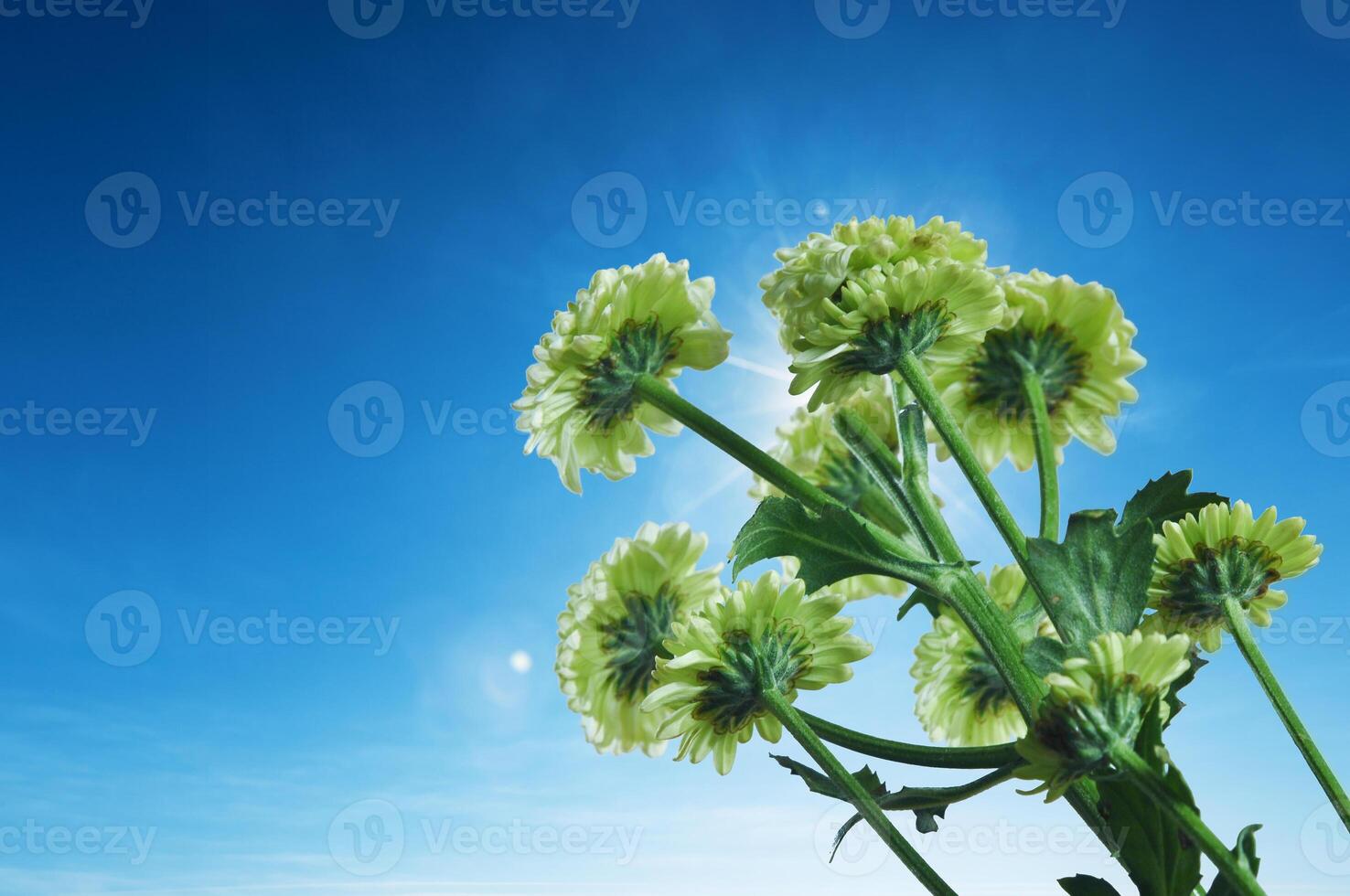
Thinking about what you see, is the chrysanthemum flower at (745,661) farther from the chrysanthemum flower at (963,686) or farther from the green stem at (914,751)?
the chrysanthemum flower at (963,686)

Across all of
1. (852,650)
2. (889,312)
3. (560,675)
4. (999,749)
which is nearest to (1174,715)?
(999,749)

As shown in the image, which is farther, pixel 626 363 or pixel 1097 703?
pixel 626 363

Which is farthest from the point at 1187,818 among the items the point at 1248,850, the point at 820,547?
the point at 820,547

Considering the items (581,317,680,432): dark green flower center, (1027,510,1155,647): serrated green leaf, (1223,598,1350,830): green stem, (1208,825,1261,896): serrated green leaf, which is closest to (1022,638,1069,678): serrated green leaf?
(1027,510,1155,647): serrated green leaf

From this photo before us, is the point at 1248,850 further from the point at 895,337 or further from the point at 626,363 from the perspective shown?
the point at 626,363

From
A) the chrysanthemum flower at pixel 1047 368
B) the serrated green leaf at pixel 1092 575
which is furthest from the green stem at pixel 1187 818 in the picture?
the chrysanthemum flower at pixel 1047 368
